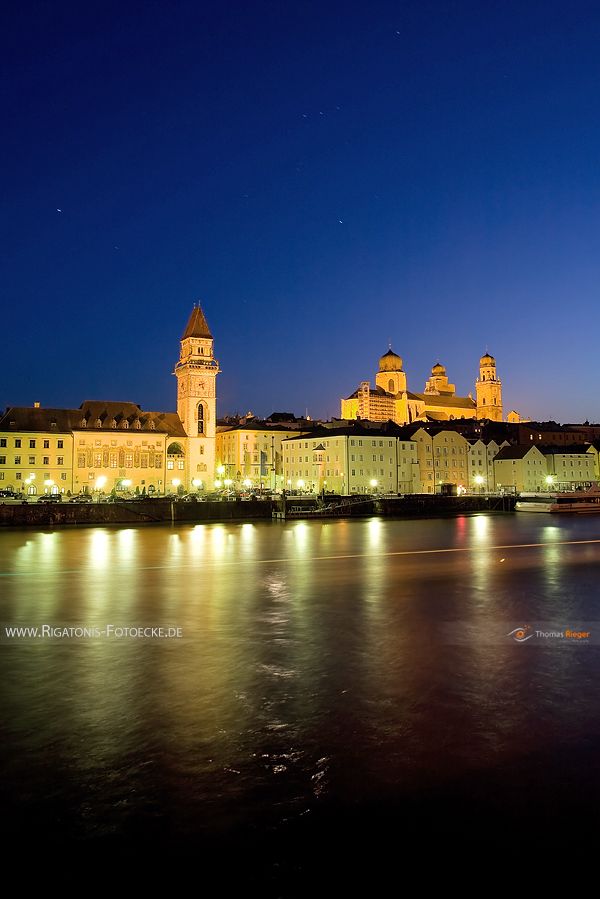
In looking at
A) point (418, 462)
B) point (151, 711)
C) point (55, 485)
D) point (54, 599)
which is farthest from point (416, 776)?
point (418, 462)

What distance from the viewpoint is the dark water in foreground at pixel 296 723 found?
8.91 m

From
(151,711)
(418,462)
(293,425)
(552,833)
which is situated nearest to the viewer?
(552,833)

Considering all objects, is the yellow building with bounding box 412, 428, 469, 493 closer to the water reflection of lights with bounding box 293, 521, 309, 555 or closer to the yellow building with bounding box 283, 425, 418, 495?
the yellow building with bounding box 283, 425, 418, 495

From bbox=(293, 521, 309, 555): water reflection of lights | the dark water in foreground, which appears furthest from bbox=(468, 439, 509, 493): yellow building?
the dark water in foreground

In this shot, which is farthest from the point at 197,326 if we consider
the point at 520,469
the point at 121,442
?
the point at 520,469

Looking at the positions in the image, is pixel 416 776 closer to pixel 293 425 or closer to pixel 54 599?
pixel 54 599

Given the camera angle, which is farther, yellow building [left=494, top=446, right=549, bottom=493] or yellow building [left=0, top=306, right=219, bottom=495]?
yellow building [left=494, top=446, right=549, bottom=493]

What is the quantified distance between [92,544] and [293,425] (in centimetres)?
8862

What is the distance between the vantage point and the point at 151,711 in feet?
44.0

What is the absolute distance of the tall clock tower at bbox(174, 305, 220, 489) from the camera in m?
102

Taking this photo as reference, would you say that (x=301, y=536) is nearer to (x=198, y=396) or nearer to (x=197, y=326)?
(x=198, y=396)

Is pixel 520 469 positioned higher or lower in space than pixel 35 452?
lower

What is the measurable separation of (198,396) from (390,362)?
81748mm

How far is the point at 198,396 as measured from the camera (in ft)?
346
